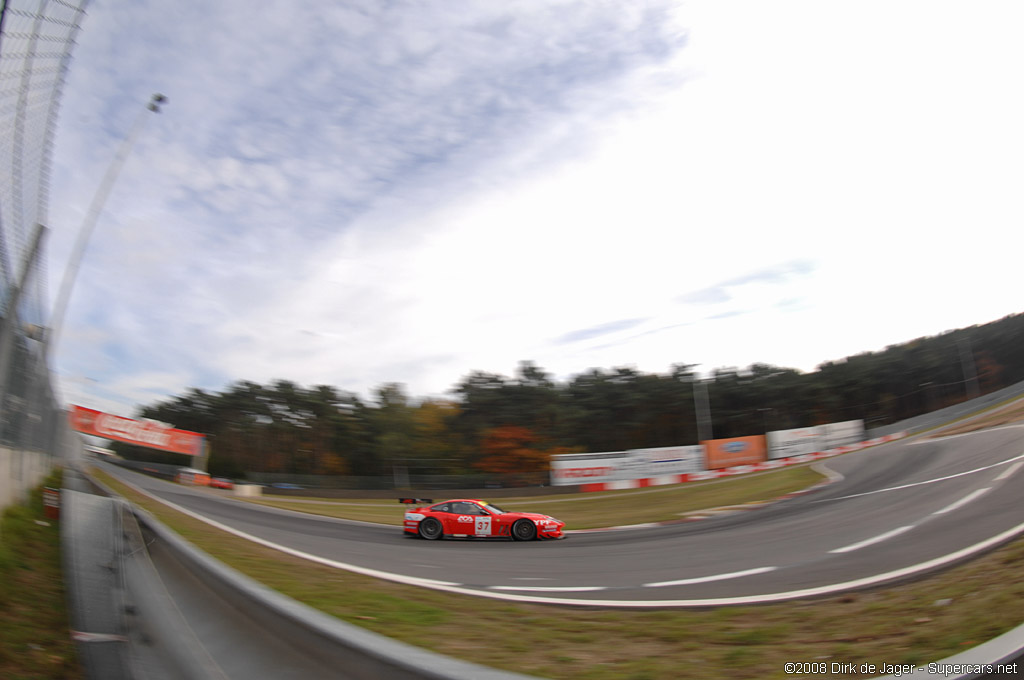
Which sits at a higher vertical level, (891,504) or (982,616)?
(982,616)

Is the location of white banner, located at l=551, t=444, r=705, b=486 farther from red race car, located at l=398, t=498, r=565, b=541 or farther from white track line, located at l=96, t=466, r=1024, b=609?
white track line, located at l=96, t=466, r=1024, b=609

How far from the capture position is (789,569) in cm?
642

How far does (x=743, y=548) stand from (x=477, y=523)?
244 inches

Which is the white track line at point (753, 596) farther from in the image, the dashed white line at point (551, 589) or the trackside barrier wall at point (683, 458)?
the trackside barrier wall at point (683, 458)

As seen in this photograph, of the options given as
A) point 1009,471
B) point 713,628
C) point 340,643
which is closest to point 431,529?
point 713,628

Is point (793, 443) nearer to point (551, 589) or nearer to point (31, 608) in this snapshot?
point (551, 589)

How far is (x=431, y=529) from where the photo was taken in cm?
1299

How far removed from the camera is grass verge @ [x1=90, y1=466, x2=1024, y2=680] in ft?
11.6

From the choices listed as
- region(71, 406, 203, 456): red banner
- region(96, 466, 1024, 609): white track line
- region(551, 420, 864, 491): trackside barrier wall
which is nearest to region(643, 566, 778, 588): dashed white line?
region(96, 466, 1024, 609): white track line

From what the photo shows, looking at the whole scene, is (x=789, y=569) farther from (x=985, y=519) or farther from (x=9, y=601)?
(x=9, y=601)

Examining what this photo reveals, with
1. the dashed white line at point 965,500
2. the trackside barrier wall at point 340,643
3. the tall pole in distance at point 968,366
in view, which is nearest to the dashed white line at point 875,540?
the dashed white line at point 965,500

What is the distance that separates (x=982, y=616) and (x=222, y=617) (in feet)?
17.4

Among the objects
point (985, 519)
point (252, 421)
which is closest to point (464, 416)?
point (252, 421)

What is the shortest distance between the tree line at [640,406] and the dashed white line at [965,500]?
47.7 metres
